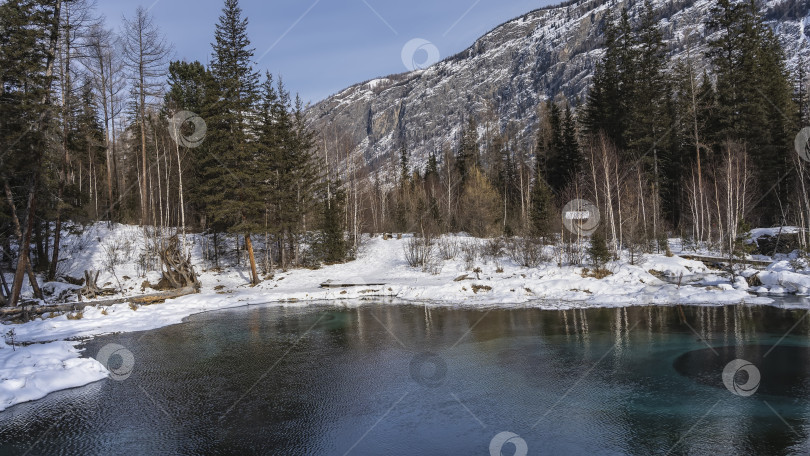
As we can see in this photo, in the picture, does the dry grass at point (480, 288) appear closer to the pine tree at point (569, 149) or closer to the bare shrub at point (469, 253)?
the bare shrub at point (469, 253)

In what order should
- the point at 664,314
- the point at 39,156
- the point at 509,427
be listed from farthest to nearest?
the point at 39,156 → the point at 664,314 → the point at 509,427

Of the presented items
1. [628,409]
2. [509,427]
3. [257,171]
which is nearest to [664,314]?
[628,409]

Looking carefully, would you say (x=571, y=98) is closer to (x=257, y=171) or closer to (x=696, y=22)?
(x=696, y=22)

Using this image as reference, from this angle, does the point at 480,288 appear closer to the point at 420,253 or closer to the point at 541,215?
the point at 420,253

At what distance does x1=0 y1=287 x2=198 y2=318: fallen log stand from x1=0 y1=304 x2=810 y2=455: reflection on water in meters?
5.63

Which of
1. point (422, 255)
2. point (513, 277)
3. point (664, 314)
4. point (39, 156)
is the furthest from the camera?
point (422, 255)

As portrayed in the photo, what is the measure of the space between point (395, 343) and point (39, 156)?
58.0 feet

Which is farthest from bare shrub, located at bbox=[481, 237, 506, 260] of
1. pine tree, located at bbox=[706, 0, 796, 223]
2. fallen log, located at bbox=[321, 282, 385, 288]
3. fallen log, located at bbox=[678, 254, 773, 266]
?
pine tree, located at bbox=[706, 0, 796, 223]

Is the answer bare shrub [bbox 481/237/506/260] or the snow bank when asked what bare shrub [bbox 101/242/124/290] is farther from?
bare shrub [bbox 481/237/506/260]

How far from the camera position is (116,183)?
4147cm

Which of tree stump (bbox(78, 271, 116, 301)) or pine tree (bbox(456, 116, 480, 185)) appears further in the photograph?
pine tree (bbox(456, 116, 480, 185))

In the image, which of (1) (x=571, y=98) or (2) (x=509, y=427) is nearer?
(2) (x=509, y=427)

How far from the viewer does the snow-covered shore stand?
11.0 metres

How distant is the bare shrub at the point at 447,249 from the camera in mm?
32522
